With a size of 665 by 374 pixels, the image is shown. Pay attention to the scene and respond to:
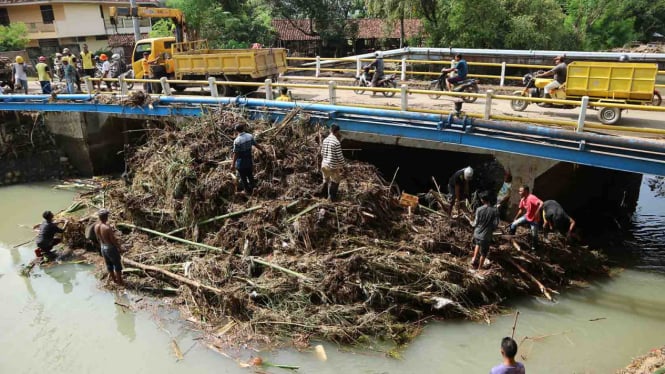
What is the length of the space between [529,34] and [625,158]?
17062mm

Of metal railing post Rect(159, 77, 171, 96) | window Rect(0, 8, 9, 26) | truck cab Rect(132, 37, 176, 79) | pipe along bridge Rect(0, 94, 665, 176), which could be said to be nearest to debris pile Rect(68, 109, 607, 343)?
pipe along bridge Rect(0, 94, 665, 176)

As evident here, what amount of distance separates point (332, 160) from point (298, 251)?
6.01 ft

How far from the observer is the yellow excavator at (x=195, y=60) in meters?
14.7

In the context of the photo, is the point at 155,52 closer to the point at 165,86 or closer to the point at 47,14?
the point at 165,86

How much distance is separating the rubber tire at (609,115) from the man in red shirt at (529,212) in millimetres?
2570

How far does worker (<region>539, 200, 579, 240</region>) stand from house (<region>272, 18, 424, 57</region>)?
24862mm

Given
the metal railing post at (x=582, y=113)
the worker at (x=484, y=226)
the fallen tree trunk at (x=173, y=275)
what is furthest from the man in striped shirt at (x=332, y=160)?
the metal railing post at (x=582, y=113)

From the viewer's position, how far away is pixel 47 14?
34.7 metres

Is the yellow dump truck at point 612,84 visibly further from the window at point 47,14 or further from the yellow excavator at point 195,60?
the window at point 47,14

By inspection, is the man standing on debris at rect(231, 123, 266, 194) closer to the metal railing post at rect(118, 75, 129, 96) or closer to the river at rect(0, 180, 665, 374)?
the river at rect(0, 180, 665, 374)

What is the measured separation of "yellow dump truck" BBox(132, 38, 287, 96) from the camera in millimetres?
14695

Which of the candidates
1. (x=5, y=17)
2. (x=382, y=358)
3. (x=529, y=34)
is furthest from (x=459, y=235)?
(x=5, y=17)

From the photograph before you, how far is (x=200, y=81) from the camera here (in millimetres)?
14875

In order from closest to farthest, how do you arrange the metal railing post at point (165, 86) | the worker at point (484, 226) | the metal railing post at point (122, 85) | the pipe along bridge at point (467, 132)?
the worker at point (484, 226) < the pipe along bridge at point (467, 132) < the metal railing post at point (165, 86) < the metal railing post at point (122, 85)
